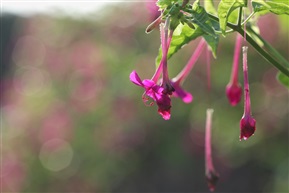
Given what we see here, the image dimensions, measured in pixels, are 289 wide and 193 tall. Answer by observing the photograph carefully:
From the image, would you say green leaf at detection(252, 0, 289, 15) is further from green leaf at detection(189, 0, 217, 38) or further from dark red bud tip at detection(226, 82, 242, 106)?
dark red bud tip at detection(226, 82, 242, 106)

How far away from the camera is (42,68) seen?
5.93 m

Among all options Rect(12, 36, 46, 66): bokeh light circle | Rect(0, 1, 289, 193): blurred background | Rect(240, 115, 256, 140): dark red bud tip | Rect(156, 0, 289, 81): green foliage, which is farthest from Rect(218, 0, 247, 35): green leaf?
Rect(12, 36, 46, 66): bokeh light circle

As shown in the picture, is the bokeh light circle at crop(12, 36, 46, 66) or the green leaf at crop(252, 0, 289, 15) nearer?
the green leaf at crop(252, 0, 289, 15)

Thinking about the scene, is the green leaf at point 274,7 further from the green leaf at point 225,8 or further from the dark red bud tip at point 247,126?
the dark red bud tip at point 247,126

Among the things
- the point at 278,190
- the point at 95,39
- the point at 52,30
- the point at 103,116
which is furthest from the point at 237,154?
the point at 52,30

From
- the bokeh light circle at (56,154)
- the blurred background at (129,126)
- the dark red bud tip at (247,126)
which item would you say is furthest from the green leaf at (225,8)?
the bokeh light circle at (56,154)

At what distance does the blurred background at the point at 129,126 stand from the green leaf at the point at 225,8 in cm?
317

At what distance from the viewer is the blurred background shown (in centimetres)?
435

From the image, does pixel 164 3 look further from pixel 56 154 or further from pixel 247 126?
pixel 56 154

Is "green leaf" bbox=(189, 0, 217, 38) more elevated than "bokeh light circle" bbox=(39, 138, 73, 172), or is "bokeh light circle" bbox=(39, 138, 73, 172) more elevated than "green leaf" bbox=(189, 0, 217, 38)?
"bokeh light circle" bbox=(39, 138, 73, 172)

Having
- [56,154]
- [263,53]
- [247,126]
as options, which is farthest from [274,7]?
[56,154]

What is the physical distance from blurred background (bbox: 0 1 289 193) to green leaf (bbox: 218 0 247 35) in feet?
10.4

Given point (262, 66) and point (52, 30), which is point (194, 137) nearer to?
point (262, 66)

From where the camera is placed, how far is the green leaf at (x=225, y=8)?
0.82m
